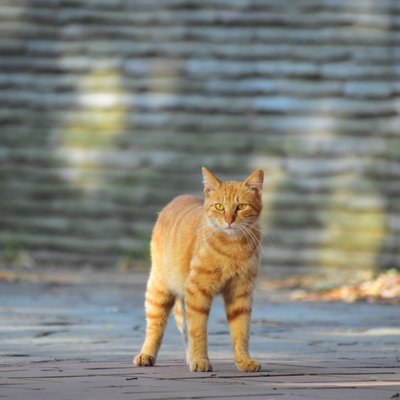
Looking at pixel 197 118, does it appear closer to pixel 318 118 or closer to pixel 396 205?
pixel 318 118

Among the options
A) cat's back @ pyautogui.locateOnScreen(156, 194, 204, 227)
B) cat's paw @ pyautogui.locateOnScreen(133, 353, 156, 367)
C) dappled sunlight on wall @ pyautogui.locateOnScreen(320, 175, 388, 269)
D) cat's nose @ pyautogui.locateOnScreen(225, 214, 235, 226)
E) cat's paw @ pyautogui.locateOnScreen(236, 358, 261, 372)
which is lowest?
cat's paw @ pyautogui.locateOnScreen(236, 358, 261, 372)

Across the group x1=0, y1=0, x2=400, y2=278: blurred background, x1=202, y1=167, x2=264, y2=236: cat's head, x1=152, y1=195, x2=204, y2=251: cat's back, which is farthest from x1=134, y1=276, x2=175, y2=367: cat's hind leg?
x1=0, y1=0, x2=400, y2=278: blurred background

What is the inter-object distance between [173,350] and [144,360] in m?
0.93

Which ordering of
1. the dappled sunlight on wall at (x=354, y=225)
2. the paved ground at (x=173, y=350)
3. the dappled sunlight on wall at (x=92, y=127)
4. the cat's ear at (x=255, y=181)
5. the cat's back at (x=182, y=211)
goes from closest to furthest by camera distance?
1. the paved ground at (x=173, y=350)
2. the cat's ear at (x=255, y=181)
3. the cat's back at (x=182, y=211)
4. the dappled sunlight on wall at (x=354, y=225)
5. the dappled sunlight on wall at (x=92, y=127)

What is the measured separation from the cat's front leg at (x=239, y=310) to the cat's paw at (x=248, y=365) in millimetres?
86

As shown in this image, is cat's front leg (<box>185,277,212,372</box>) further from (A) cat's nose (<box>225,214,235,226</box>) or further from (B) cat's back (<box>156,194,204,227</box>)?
(B) cat's back (<box>156,194,204,227</box>)

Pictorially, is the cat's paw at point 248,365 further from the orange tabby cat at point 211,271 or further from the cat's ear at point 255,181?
the cat's ear at point 255,181

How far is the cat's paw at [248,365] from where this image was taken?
19.5 feet

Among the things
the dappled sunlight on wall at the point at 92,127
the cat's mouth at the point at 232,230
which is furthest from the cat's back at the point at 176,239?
the dappled sunlight on wall at the point at 92,127

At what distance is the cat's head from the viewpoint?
6.19 m

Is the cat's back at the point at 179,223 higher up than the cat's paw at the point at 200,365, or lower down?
higher up

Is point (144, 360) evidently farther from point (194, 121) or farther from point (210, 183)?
point (194, 121)

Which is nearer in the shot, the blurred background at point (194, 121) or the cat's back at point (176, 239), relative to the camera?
the cat's back at point (176, 239)

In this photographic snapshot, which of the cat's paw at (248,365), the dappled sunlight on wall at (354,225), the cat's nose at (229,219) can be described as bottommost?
the cat's paw at (248,365)
